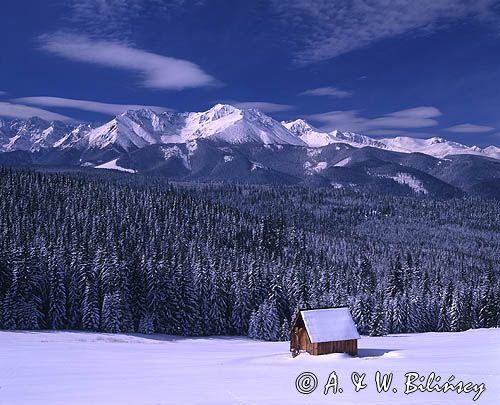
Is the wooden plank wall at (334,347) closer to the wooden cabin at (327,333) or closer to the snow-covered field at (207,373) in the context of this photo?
the wooden cabin at (327,333)

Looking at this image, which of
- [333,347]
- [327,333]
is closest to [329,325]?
[327,333]

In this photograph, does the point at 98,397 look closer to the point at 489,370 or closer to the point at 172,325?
the point at 489,370

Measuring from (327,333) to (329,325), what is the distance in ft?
3.73

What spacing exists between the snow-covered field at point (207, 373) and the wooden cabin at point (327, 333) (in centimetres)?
183

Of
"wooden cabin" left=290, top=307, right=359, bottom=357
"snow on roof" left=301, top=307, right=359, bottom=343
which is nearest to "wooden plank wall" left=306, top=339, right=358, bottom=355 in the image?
"wooden cabin" left=290, top=307, right=359, bottom=357

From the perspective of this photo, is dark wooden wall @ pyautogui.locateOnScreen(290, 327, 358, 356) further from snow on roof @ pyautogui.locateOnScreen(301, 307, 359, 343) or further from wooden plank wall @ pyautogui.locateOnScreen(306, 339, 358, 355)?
snow on roof @ pyautogui.locateOnScreen(301, 307, 359, 343)

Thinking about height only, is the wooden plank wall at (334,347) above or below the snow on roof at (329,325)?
below

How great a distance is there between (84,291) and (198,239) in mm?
73333

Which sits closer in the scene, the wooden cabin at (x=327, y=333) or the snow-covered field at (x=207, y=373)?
the snow-covered field at (x=207, y=373)

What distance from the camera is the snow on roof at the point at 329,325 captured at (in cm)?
5234

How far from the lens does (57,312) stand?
270 ft

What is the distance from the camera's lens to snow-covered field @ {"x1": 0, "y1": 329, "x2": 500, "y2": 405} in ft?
96.4

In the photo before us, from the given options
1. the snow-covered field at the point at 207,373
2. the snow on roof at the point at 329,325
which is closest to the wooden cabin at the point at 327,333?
the snow on roof at the point at 329,325

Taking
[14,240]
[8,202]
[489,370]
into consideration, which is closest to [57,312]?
[14,240]
